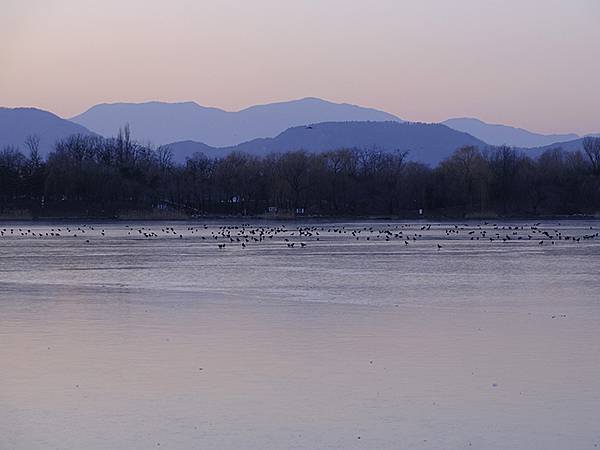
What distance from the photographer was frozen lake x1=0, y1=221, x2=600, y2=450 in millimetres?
8641

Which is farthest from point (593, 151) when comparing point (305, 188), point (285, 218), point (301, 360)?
point (301, 360)

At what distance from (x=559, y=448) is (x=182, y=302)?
1054 cm

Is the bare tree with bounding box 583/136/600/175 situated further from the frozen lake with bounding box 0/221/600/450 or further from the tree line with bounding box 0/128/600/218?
the frozen lake with bounding box 0/221/600/450

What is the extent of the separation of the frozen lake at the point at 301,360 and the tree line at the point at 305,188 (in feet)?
206

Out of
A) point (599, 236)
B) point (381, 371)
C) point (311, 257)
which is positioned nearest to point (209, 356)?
point (381, 371)

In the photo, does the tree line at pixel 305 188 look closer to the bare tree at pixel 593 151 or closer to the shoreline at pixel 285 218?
the shoreline at pixel 285 218

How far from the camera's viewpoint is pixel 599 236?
45.1 metres

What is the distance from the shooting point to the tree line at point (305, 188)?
85.6 metres

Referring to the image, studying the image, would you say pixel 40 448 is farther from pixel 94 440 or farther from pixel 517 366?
pixel 517 366

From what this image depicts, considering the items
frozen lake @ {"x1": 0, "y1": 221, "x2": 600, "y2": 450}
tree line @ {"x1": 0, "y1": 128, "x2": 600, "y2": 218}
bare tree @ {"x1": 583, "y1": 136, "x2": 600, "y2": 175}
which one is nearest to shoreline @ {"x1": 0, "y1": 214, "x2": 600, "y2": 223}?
tree line @ {"x1": 0, "y1": 128, "x2": 600, "y2": 218}

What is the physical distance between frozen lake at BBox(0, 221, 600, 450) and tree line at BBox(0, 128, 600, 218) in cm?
6272

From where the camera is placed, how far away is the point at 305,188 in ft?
289

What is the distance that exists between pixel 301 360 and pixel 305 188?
76.5m

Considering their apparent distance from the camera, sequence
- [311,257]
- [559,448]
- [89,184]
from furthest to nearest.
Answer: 1. [89,184]
2. [311,257]
3. [559,448]
